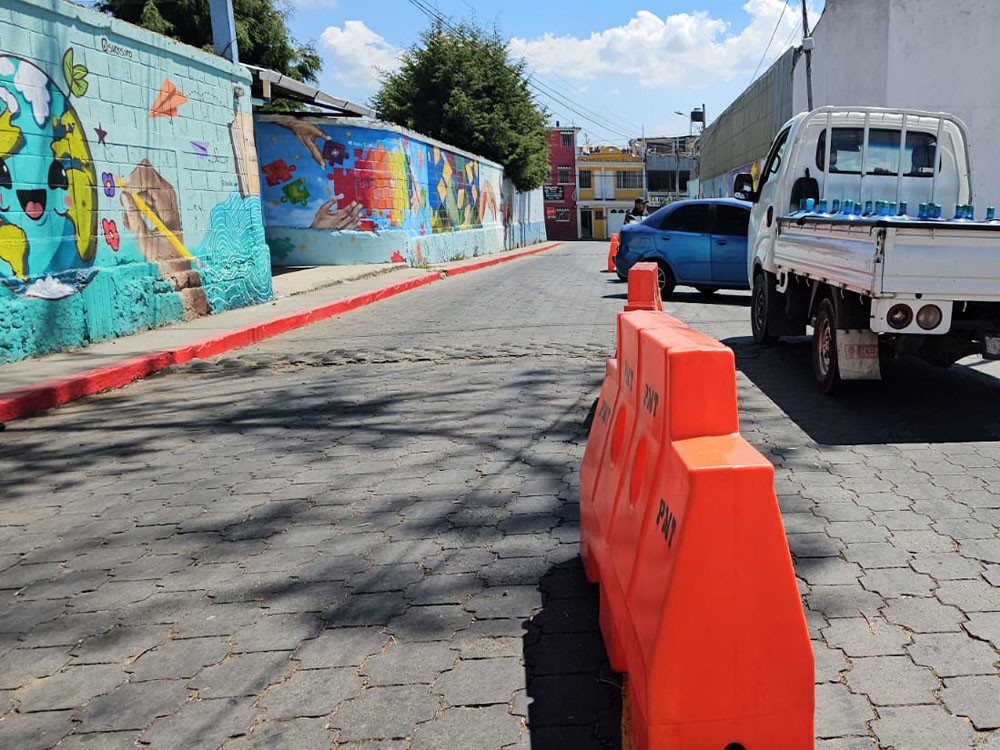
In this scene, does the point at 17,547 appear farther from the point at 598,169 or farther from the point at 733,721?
the point at 598,169

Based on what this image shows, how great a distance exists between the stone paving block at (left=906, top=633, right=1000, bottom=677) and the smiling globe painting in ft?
26.5

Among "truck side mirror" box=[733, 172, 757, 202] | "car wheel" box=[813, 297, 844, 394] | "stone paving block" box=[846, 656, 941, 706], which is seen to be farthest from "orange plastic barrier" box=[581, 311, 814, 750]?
"truck side mirror" box=[733, 172, 757, 202]

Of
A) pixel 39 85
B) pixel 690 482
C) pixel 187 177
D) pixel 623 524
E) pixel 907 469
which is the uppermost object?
pixel 39 85

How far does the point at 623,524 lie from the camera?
2.62 meters

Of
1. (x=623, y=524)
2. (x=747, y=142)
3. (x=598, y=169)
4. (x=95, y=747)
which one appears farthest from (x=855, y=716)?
(x=598, y=169)

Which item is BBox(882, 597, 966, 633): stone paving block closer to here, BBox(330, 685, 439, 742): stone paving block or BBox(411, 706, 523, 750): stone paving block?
BBox(411, 706, 523, 750): stone paving block

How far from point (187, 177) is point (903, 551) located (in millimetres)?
10462

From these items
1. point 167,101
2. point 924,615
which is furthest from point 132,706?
point 167,101

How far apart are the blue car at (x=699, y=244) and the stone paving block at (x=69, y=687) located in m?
11.2

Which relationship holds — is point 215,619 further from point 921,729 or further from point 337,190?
point 337,190

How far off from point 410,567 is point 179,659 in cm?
98

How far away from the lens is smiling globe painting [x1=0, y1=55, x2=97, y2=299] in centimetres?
803

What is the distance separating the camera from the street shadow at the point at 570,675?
2.38 meters

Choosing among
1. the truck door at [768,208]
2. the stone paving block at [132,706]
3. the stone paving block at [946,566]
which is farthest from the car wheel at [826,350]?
the stone paving block at [132,706]
